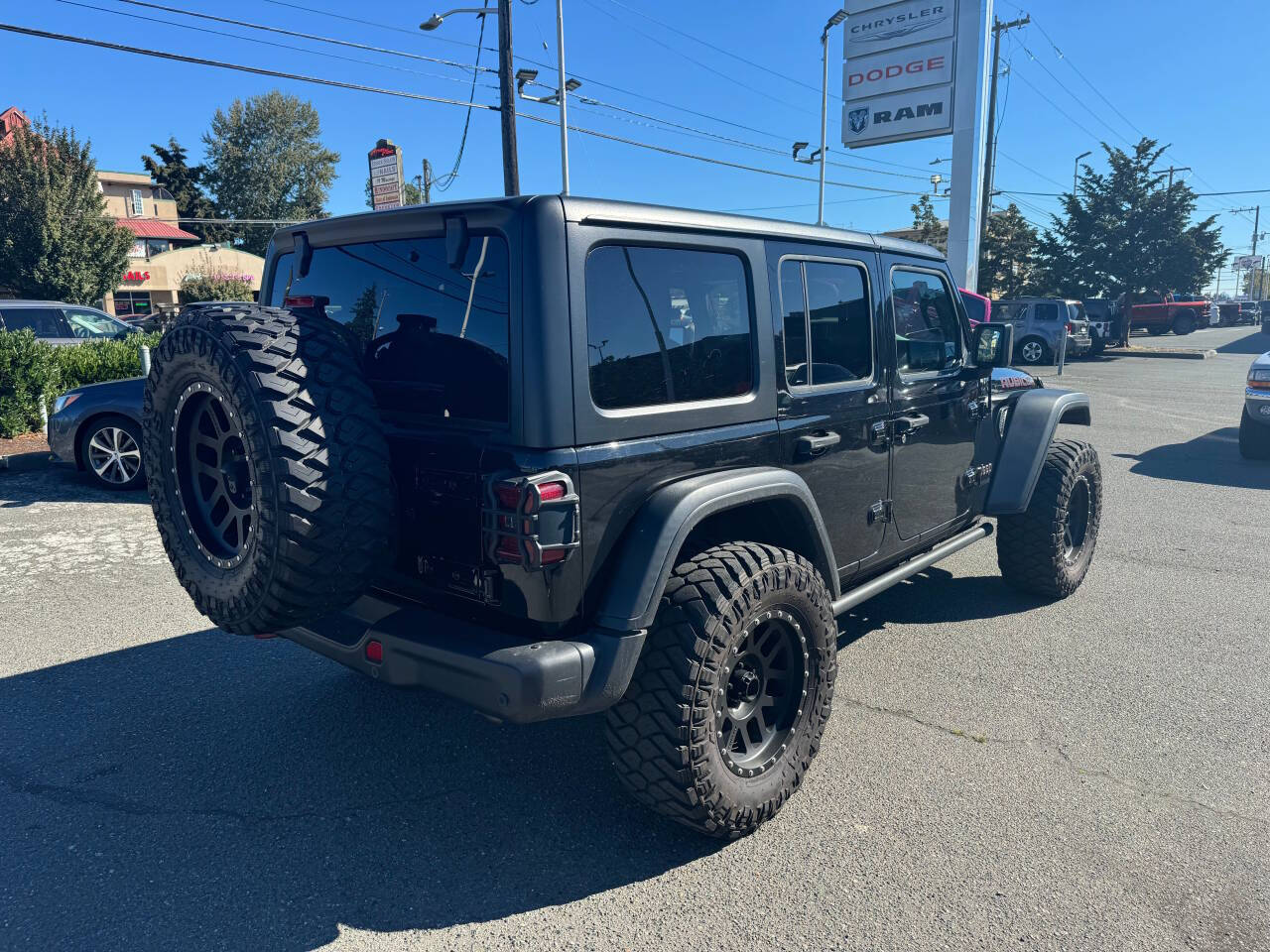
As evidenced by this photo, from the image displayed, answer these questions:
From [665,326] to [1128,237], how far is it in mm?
32023

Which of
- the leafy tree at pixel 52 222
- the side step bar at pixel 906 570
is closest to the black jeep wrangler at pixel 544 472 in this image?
the side step bar at pixel 906 570

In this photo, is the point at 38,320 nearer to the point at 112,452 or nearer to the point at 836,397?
the point at 112,452

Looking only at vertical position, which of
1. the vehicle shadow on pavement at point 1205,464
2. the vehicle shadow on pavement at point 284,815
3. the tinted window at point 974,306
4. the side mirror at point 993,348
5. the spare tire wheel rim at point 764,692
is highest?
the tinted window at point 974,306

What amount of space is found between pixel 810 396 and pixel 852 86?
19155mm

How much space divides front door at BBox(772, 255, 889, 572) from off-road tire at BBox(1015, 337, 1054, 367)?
22.9 metres

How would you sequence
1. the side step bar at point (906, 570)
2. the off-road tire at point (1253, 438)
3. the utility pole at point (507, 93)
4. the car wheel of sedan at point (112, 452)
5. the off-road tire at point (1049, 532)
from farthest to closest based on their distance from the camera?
1. the utility pole at point (507, 93)
2. the off-road tire at point (1253, 438)
3. the car wheel of sedan at point (112, 452)
4. the off-road tire at point (1049, 532)
5. the side step bar at point (906, 570)

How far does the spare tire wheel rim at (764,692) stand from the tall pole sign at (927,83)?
1546 cm

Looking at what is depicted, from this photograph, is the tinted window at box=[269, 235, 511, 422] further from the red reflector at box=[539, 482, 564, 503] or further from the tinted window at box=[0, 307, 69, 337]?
the tinted window at box=[0, 307, 69, 337]

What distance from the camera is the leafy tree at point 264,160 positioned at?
58.1 metres

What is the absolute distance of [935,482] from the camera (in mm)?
4133

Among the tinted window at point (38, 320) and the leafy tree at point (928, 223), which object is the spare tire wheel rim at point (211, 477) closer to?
the tinted window at point (38, 320)

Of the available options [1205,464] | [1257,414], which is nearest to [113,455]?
[1205,464]

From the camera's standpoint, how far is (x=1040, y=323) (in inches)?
941

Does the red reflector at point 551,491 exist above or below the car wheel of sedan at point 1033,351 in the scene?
above
